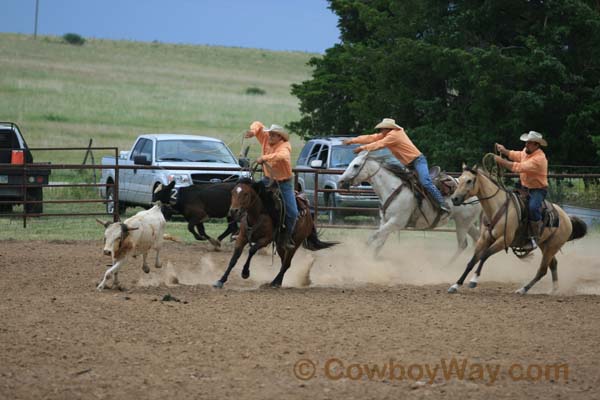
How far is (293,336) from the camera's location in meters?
8.41

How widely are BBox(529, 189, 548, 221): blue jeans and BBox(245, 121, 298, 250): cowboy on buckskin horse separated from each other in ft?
9.34

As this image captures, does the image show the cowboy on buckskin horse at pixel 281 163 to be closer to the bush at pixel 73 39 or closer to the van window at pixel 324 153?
the van window at pixel 324 153

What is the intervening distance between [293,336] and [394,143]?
555 centimetres

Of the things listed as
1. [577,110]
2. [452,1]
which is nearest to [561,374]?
[577,110]

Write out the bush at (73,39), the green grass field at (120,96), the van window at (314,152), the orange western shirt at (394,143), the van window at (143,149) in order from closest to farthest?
the orange western shirt at (394,143) → the van window at (143,149) → the van window at (314,152) → the green grass field at (120,96) → the bush at (73,39)

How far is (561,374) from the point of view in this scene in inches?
286

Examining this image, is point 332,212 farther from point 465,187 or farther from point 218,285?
point 218,285

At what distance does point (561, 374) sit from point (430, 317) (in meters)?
2.28

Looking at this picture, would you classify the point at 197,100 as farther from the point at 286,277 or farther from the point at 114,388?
the point at 114,388

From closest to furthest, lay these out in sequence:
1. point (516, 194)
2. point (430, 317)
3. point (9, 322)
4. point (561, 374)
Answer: point (561, 374)
point (9, 322)
point (430, 317)
point (516, 194)

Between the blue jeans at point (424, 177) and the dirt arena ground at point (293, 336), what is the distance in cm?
119

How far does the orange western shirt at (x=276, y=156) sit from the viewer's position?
36.6 feet

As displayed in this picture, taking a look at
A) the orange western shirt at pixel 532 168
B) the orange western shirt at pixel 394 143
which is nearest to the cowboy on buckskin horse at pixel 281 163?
the orange western shirt at pixel 394 143

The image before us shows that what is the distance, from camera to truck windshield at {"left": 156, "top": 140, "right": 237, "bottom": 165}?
1923 cm
